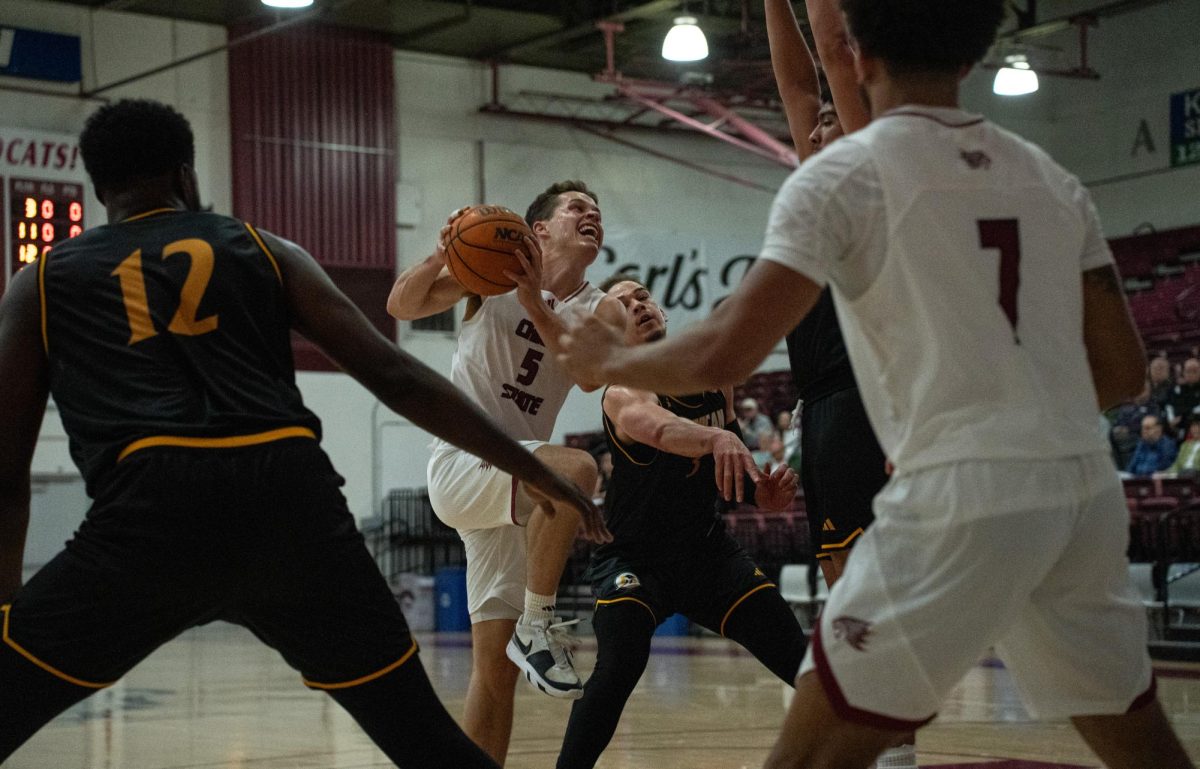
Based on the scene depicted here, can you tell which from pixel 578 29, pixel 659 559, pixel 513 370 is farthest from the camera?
pixel 578 29

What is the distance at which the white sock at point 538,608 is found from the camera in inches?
194

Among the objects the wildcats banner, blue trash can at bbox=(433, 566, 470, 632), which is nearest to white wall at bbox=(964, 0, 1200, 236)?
the wildcats banner

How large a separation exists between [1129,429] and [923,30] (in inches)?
497

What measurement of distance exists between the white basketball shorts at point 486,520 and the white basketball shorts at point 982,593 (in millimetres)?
2406

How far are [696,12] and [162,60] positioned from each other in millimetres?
7187

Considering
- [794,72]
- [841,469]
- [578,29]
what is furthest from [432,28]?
[841,469]

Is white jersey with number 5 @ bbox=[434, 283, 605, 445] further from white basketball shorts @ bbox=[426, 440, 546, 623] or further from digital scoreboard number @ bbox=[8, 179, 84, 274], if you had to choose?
digital scoreboard number @ bbox=[8, 179, 84, 274]

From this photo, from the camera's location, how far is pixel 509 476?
490 centimetres

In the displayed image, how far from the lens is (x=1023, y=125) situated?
25.2 metres

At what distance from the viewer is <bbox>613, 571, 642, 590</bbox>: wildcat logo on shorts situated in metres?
4.93

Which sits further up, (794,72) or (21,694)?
(794,72)

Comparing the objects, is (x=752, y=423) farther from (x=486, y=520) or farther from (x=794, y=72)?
(x=794, y=72)

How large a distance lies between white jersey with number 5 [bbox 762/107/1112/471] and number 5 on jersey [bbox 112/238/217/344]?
1.16 metres

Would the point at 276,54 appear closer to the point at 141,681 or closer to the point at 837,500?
the point at 141,681
